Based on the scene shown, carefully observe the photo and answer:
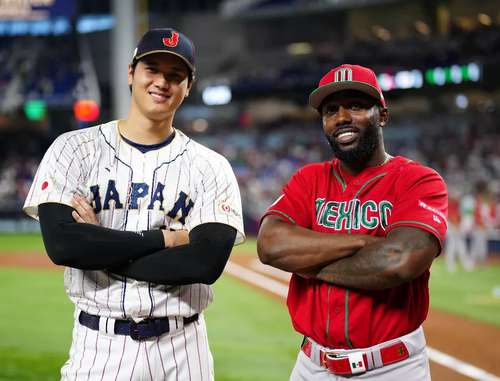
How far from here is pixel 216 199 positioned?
3.27 metres

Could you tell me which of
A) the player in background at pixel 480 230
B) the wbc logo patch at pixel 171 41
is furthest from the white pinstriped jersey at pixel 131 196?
the player in background at pixel 480 230

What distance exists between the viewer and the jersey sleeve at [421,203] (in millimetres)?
2982

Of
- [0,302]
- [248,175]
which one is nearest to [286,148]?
[248,175]

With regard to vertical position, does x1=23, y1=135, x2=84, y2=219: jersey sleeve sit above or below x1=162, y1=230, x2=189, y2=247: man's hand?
above

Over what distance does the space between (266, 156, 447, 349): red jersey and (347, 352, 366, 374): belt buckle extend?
39 millimetres

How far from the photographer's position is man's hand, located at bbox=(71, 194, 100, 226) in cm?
312

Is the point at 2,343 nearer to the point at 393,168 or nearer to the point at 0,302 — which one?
the point at 0,302

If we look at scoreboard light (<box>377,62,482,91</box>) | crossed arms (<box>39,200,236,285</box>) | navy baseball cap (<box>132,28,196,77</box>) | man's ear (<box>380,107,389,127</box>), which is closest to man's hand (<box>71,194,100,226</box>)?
crossed arms (<box>39,200,236,285</box>)

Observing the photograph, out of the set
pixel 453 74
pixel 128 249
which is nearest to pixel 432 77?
pixel 453 74

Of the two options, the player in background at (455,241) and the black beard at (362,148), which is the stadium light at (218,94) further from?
the black beard at (362,148)

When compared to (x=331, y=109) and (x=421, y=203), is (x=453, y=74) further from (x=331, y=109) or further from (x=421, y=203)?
(x=421, y=203)

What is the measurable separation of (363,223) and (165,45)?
1.19 metres

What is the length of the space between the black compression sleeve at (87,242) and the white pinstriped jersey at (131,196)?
0.26 feet

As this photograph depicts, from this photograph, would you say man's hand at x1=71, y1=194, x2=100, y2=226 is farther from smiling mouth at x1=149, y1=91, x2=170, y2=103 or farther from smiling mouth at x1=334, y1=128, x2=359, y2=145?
smiling mouth at x1=334, y1=128, x2=359, y2=145
